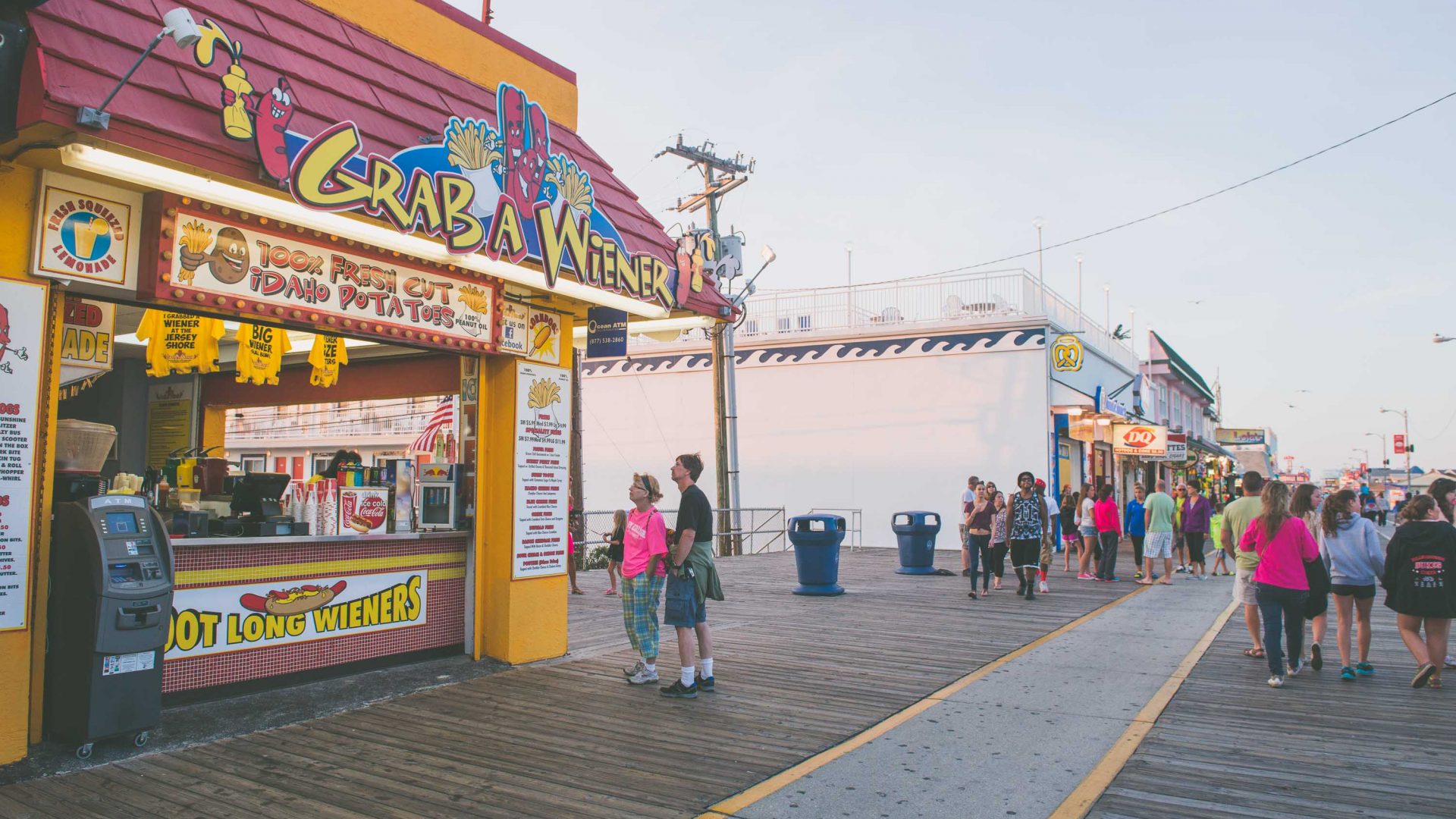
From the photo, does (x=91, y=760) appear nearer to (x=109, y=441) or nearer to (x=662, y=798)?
(x=109, y=441)

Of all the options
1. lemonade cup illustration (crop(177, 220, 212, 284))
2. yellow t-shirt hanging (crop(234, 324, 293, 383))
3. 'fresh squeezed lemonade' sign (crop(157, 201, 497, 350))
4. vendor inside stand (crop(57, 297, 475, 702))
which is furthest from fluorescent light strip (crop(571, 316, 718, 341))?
lemonade cup illustration (crop(177, 220, 212, 284))

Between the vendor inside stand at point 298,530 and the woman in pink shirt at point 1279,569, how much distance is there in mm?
6916

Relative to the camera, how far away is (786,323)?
25953 mm

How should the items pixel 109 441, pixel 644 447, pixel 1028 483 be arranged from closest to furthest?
1. pixel 109 441
2. pixel 1028 483
3. pixel 644 447

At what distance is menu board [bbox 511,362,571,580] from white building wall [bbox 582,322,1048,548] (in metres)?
16.3

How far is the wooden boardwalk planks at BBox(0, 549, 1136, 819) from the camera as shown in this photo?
15.6 feet

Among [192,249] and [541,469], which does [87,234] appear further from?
[541,469]

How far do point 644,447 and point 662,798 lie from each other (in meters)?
23.2

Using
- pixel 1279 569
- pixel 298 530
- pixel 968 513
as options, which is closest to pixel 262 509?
pixel 298 530

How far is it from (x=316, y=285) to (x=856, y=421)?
19.2m

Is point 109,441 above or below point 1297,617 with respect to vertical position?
above

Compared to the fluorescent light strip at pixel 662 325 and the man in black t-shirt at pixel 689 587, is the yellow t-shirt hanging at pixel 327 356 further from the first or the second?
the man in black t-shirt at pixel 689 587

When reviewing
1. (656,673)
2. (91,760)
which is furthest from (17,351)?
(656,673)

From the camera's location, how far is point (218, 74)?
18.5 feet
